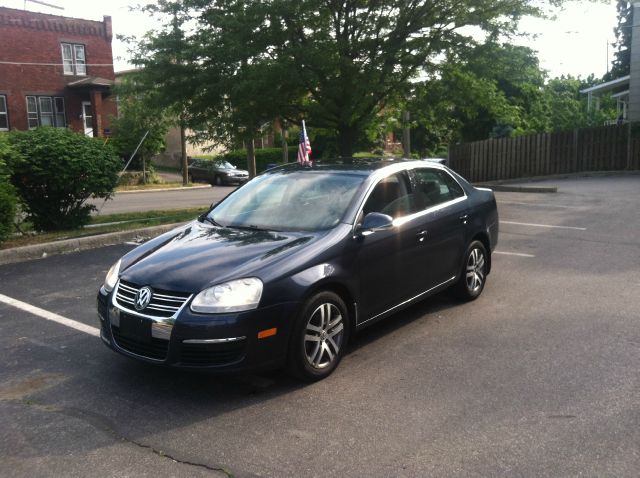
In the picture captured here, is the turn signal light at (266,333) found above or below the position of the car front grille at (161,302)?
below

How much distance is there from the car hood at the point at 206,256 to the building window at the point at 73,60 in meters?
33.5

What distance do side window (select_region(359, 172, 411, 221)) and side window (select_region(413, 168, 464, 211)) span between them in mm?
168

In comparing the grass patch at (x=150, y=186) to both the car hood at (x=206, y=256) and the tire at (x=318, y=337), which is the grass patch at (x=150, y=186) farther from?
the tire at (x=318, y=337)

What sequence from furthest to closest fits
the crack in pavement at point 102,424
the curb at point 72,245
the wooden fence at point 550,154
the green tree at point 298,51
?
the wooden fence at point 550,154, the green tree at point 298,51, the curb at point 72,245, the crack in pavement at point 102,424

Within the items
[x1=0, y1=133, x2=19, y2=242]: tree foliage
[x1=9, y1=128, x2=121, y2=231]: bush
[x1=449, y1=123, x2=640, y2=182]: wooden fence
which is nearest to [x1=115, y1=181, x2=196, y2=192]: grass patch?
[x1=449, y1=123, x2=640, y2=182]: wooden fence

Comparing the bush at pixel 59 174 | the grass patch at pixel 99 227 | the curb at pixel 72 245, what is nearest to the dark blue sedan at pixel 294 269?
the curb at pixel 72 245

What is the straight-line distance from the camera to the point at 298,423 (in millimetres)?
3881

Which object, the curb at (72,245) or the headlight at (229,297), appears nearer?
the headlight at (229,297)

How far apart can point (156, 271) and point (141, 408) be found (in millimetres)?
953

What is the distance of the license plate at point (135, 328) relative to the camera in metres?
4.20

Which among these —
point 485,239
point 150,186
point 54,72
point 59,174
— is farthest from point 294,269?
point 54,72

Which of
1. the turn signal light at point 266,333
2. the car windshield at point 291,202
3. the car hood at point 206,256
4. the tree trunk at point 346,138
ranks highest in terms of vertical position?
the tree trunk at point 346,138

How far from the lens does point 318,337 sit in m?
4.51

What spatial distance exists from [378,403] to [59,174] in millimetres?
7821
